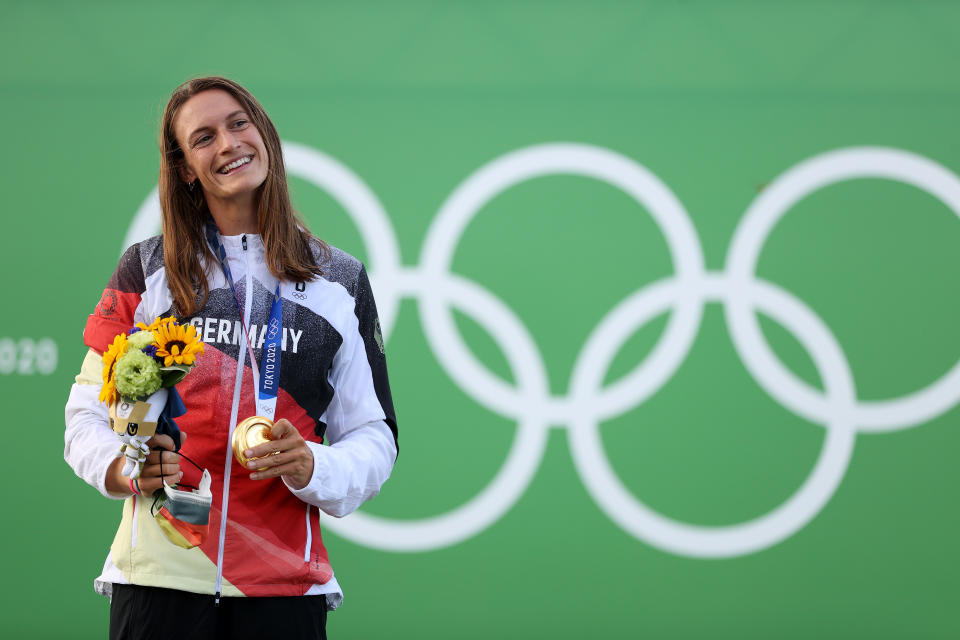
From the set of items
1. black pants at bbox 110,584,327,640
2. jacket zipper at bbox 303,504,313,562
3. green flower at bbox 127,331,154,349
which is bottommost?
black pants at bbox 110,584,327,640

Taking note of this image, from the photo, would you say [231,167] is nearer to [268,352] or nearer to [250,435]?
[268,352]

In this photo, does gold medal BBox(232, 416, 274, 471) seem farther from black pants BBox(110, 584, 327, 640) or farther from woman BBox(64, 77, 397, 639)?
black pants BBox(110, 584, 327, 640)

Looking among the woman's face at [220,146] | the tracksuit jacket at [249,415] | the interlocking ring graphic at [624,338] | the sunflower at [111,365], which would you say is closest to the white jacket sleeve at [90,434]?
the tracksuit jacket at [249,415]

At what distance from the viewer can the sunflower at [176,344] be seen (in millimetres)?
1208

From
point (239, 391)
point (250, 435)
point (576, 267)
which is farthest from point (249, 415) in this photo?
point (576, 267)

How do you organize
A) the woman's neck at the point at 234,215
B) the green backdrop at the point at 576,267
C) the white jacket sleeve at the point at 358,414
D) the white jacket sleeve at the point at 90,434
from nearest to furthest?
1. the white jacket sleeve at the point at 90,434
2. the white jacket sleeve at the point at 358,414
3. the woman's neck at the point at 234,215
4. the green backdrop at the point at 576,267

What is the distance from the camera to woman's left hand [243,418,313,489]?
125 centimetres

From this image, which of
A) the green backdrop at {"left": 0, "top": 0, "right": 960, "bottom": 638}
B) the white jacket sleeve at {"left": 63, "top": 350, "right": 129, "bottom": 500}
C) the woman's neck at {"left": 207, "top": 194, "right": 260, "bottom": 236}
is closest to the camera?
the white jacket sleeve at {"left": 63, "top": 350, "right": 129, "bottom": 500}

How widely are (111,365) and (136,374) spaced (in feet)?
0.19

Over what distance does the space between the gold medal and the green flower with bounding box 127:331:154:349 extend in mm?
185

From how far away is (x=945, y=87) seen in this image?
336cm

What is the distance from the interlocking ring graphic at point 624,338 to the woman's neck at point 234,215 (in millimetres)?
1808

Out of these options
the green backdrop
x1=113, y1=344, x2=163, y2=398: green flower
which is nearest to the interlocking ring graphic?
the green backdrop

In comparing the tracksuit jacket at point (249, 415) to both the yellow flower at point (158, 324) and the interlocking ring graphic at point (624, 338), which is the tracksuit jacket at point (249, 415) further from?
the interlocking ring graphic at point (624, 338)
